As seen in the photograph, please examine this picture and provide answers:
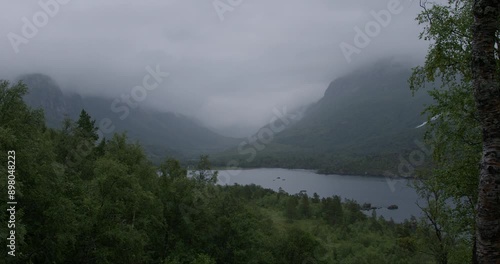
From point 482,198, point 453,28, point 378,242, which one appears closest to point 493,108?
point 482,198

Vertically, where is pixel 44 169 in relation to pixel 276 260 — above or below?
above

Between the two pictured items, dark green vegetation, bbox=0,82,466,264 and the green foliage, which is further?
dark green vegetation, bbox=0,82,466,264

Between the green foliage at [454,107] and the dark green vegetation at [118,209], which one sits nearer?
the green foliage at [454,107]

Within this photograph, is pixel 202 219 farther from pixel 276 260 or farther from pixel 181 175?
pixel 276 260

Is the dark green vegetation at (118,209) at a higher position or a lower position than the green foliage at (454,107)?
lower

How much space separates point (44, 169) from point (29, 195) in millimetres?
1919

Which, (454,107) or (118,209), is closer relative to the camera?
(454,107)

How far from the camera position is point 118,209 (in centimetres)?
2720

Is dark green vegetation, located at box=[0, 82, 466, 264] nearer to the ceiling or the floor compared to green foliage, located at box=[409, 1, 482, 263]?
nearer to the floor

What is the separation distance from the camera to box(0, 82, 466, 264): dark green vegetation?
22766 mm

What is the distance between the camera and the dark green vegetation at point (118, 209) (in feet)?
74.7

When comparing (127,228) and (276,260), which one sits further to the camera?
(276,260)

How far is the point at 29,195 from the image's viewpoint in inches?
889

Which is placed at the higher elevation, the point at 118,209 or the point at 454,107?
the point at 454,107
